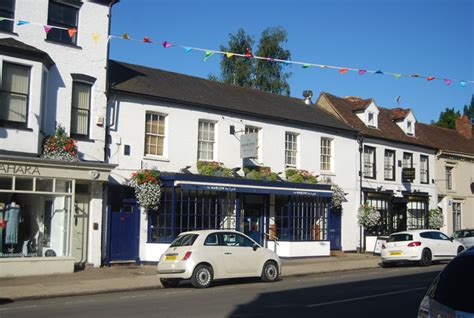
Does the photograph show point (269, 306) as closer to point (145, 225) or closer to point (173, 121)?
point (145, 225)

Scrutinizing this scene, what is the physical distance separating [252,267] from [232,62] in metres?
30.9

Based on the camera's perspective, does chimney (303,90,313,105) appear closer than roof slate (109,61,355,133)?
No

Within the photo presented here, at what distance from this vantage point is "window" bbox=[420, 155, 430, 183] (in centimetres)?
3381

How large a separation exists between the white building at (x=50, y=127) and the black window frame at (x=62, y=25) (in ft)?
0.11

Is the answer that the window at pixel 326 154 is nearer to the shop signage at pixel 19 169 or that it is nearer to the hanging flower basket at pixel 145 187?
the hanging flower basket at pixel 145 187

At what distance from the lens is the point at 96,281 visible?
16.5m

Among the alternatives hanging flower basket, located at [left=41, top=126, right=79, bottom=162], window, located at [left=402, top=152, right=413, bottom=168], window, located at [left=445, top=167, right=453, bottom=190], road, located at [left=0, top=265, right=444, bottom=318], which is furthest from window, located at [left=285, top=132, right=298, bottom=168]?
window, located at [left=445, top=167, right=453, bottom=190]

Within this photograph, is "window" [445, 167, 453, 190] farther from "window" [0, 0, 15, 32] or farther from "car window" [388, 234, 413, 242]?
"window" [0, 0, 15, 32]

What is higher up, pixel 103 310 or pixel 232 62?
pixel 232 62

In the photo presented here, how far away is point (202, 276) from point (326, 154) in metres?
14.8

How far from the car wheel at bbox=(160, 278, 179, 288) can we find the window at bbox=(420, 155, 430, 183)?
21627mm

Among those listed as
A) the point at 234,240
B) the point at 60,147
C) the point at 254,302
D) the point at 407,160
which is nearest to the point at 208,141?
the point at 60,147

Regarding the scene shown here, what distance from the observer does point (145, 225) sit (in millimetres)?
20969

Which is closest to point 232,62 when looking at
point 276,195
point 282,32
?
point 282,32
